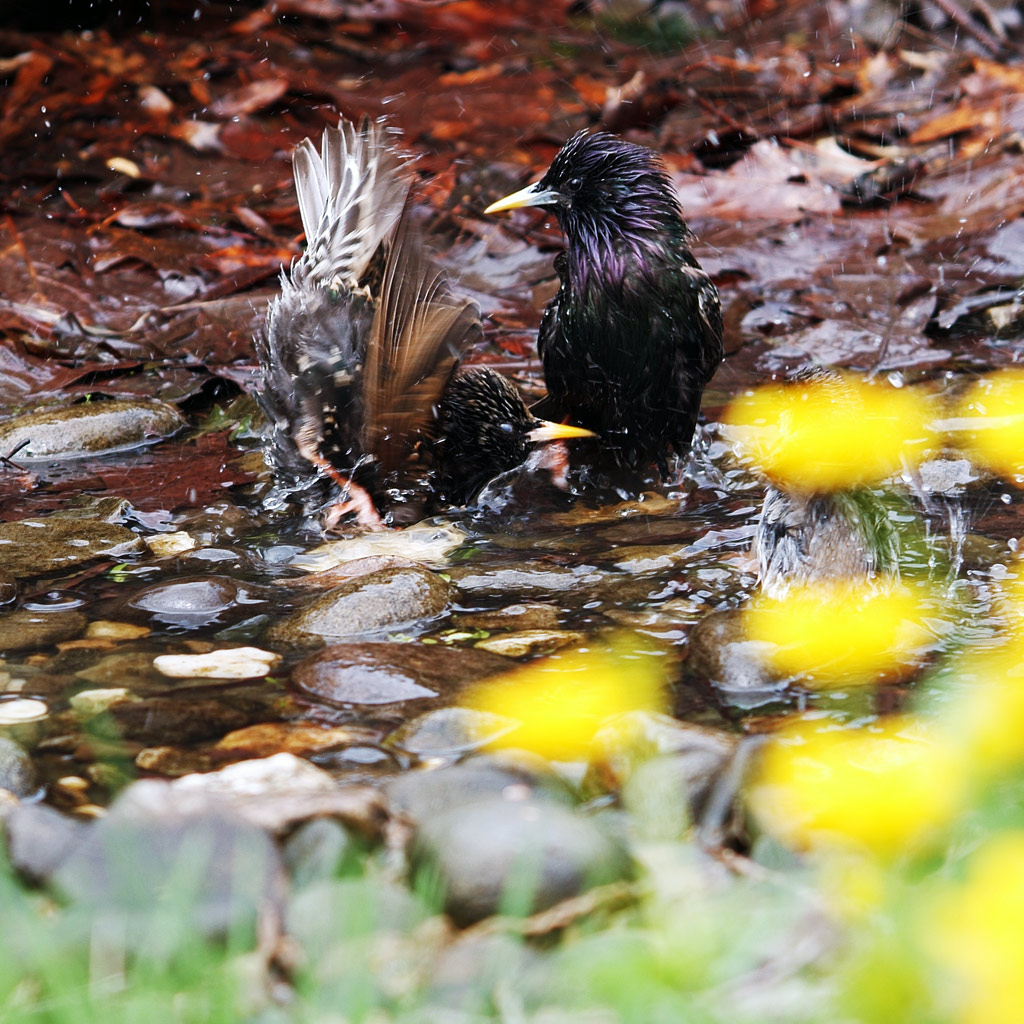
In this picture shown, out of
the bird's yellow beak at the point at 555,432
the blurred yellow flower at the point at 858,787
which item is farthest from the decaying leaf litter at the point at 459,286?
the bird's yellow beak at the point at 555,432

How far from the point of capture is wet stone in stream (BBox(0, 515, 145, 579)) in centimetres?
382

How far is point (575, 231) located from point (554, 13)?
514cm

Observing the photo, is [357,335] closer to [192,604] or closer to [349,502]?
[349,502]

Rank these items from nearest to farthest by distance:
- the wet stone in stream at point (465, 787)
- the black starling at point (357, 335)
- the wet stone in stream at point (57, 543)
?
the wet stone in stream at point (465, 787) → the wet stone in stream at point (57, 543) → the black starling at point (357, 335)

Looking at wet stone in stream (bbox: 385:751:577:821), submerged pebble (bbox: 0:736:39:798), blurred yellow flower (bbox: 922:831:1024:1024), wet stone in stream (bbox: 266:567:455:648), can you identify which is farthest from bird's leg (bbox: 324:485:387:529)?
blurred yellow flower (bbox: 922:831:1024:1024)

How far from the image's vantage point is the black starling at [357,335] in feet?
14.3

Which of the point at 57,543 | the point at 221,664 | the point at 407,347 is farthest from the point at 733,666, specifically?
the point at 57,543

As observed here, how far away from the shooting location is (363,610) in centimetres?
335

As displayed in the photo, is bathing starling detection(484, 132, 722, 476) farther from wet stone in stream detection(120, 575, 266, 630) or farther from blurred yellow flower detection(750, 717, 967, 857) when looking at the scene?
blurred yellow flower detection(750, 717, 967, 857)

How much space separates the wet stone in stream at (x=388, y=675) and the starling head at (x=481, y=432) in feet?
5.30

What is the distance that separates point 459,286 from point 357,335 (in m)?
2.03

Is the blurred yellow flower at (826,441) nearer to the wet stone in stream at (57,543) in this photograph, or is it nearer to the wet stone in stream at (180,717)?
the wet stone in stream at (180,717)

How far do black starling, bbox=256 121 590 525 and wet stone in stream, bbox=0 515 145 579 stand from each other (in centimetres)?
68

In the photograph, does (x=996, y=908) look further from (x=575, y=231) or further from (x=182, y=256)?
(x=182, y=256)
